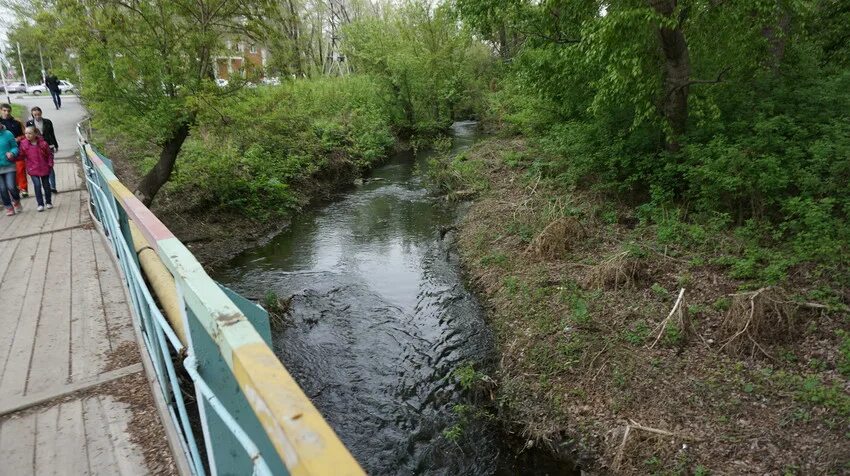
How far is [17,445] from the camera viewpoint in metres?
2.68

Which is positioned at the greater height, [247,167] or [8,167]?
[8,167]

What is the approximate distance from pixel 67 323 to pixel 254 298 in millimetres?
4750

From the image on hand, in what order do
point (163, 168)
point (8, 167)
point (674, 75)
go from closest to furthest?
point (8, 167) < point (674, 75) < point (163, 168)

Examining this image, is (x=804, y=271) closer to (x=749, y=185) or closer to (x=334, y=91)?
(x=749, y=185)

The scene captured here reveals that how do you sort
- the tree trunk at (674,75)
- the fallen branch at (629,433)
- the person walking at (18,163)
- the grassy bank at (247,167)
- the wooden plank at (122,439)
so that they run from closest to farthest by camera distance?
the wooden plank at (122,439) < the fallen branch at (629,433) < the tree trunk at (674,75) < the person walking at (18,163) < the grassy bank at (247,167)

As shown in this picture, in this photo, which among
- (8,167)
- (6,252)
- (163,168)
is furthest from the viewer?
(163,168)

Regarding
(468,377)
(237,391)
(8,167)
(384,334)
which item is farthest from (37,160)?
(237,391)

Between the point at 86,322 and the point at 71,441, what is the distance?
1.76 metres

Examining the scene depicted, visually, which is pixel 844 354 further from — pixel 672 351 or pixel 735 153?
pixel 735 153

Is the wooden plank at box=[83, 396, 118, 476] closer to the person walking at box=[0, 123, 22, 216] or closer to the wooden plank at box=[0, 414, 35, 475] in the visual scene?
the wooden plank at box=[0, 414, 35, 475]

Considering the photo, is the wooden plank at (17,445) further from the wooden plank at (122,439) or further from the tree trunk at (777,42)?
the tree trunk at (777,42)

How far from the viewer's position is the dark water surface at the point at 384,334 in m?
5.73

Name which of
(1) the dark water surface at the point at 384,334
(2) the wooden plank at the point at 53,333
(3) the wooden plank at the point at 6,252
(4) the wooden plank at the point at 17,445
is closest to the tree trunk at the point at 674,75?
(1) the dark water surface at the point at 384,334

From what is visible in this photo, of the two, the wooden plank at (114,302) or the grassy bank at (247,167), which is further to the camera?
the grassy bank at (247,167)
